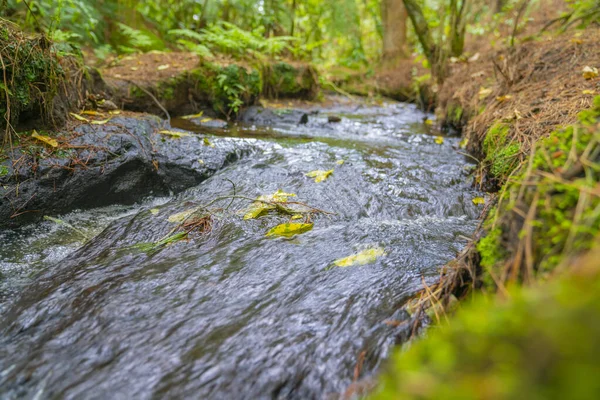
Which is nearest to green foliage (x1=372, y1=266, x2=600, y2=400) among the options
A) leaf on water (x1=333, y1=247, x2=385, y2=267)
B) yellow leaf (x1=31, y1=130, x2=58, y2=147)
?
leaf on water (x1=333, y1=247, x2=385, y2=267)

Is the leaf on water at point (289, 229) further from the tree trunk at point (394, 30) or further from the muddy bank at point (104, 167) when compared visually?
the tree trunk at point (394, 30)

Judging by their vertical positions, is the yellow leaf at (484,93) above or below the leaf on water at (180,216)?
above

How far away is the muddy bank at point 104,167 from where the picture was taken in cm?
246

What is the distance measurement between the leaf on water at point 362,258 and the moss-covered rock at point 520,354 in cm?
129

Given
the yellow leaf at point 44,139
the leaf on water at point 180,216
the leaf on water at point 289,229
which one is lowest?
the leaf on water at point 180,216

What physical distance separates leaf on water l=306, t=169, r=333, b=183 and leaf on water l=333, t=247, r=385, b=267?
1.25 meters

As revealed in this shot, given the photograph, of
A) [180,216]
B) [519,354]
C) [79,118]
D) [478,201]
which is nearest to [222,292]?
[180,216]

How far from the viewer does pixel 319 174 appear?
11.0ft

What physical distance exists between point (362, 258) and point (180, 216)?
141 cm

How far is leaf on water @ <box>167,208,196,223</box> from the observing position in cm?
253

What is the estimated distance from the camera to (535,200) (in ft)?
3.36

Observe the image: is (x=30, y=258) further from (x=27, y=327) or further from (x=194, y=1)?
(x=194, y=1)

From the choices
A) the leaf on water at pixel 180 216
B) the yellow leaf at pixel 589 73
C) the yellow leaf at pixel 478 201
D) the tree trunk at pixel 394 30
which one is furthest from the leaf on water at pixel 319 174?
the tree trunk at pixel 394 30

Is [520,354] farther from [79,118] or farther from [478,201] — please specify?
[79,118]
